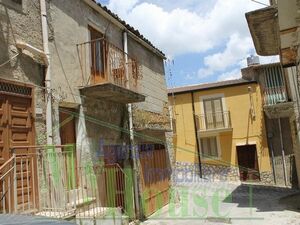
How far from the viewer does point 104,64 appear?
1084cm

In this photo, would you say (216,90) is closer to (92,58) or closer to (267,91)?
(267,91)

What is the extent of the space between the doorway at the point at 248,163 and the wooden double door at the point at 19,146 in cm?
1952

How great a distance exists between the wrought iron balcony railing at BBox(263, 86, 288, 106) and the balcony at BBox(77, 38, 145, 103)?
42.9 ft

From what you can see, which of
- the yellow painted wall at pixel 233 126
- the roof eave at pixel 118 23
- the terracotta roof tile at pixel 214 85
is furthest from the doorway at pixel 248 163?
the roof eave at pixel 118 23

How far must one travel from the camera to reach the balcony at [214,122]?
2539 cm

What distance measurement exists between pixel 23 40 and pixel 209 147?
20498mm

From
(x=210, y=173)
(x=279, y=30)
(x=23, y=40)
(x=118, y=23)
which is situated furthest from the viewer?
(x=210, y=173)

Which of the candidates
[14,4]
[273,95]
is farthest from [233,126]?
[14,4]

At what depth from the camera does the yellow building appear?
2433cm

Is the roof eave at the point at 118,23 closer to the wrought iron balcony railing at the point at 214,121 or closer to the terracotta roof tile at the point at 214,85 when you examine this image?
the terracotta roof tile at the point at 214,85

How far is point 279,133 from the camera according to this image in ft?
76.7

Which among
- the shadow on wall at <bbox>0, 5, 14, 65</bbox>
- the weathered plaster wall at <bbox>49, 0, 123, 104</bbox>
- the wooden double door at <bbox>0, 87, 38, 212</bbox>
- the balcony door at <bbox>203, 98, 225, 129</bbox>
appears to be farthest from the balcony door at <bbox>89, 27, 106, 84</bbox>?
the balcony door at <bbox>203, 98, 225, 129</bbox>

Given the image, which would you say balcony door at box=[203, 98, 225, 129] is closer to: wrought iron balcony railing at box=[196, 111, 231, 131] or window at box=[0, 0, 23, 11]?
wrought iron balcony railing at box=[196, 111, 231, 131]

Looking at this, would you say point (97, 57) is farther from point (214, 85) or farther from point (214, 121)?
point (214, 85)
